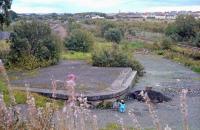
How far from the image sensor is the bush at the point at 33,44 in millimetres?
30078

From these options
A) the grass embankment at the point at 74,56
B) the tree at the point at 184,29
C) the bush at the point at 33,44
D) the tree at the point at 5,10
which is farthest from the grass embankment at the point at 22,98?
the tree at the point at 184,29

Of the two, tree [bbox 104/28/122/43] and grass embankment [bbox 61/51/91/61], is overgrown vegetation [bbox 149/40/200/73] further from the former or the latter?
grass embankment [bbox 61/51/91/61]

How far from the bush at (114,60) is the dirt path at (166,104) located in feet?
3.32

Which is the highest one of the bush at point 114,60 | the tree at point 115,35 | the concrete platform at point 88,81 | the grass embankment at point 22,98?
the grass embankment at point 22,98

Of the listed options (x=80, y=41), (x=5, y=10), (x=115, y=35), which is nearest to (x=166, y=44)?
(x=115, y=35)

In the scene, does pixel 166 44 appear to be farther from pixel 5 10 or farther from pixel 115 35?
pixel 5 10

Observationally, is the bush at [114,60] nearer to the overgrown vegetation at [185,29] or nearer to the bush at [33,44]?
the bush at [33,44]

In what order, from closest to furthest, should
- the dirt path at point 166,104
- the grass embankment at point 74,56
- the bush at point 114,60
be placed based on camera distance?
the dirt path at point 166,104, the bush at point 114,60, the grass embankment at point 74,56

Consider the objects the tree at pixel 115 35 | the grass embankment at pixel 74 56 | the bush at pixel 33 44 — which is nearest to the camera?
the bush at pixel 33 44

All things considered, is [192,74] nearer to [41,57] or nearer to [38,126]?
[41,57]

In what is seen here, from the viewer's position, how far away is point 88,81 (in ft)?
77.9

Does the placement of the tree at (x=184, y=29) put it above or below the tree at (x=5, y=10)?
below

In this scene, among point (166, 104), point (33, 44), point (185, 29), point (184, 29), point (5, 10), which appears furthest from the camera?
point (184, 29)

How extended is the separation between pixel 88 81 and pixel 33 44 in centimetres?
847
